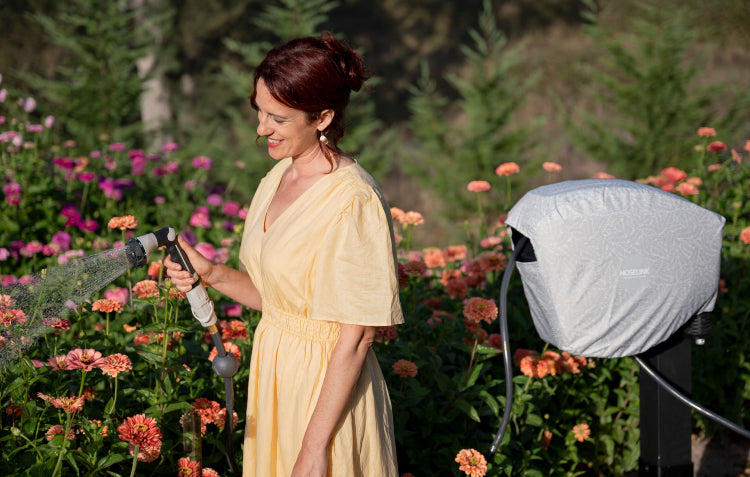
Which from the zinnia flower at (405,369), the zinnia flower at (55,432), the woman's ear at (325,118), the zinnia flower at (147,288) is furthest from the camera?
the zinnia flower at (405,369)

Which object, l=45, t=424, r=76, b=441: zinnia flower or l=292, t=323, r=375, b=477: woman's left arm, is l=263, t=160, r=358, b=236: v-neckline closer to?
l=292, t=323, r=375, b=477: woman's left arm

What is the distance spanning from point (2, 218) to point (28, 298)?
2.09m

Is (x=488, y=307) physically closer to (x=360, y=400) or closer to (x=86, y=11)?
(x=360, y=400)

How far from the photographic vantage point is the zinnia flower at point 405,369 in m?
2.09

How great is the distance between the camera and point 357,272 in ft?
4.50

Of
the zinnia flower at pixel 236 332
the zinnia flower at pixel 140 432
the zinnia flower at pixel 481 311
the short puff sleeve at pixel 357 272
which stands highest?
the short puff sleeve at pixel 357 272

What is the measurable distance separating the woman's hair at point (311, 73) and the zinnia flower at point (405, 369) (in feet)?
2.99

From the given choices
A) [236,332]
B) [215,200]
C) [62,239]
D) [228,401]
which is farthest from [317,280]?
[215,200]

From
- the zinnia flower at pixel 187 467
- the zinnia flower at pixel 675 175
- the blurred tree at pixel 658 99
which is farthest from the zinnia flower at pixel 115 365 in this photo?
the blurred tree at pixel 658 99

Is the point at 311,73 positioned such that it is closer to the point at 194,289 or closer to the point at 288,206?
the point at 288,206

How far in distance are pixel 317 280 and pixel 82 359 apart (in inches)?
22.6

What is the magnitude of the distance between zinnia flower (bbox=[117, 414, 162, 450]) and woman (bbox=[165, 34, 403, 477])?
225 millimetres

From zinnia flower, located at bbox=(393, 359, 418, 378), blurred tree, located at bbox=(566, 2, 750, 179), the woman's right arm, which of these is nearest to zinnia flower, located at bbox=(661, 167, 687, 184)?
zinnia flower, located at bbox=(393, 359, 418, 378)

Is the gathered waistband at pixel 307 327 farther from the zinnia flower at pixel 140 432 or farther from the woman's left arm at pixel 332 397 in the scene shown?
the zinnia flower at pixel 140 432
